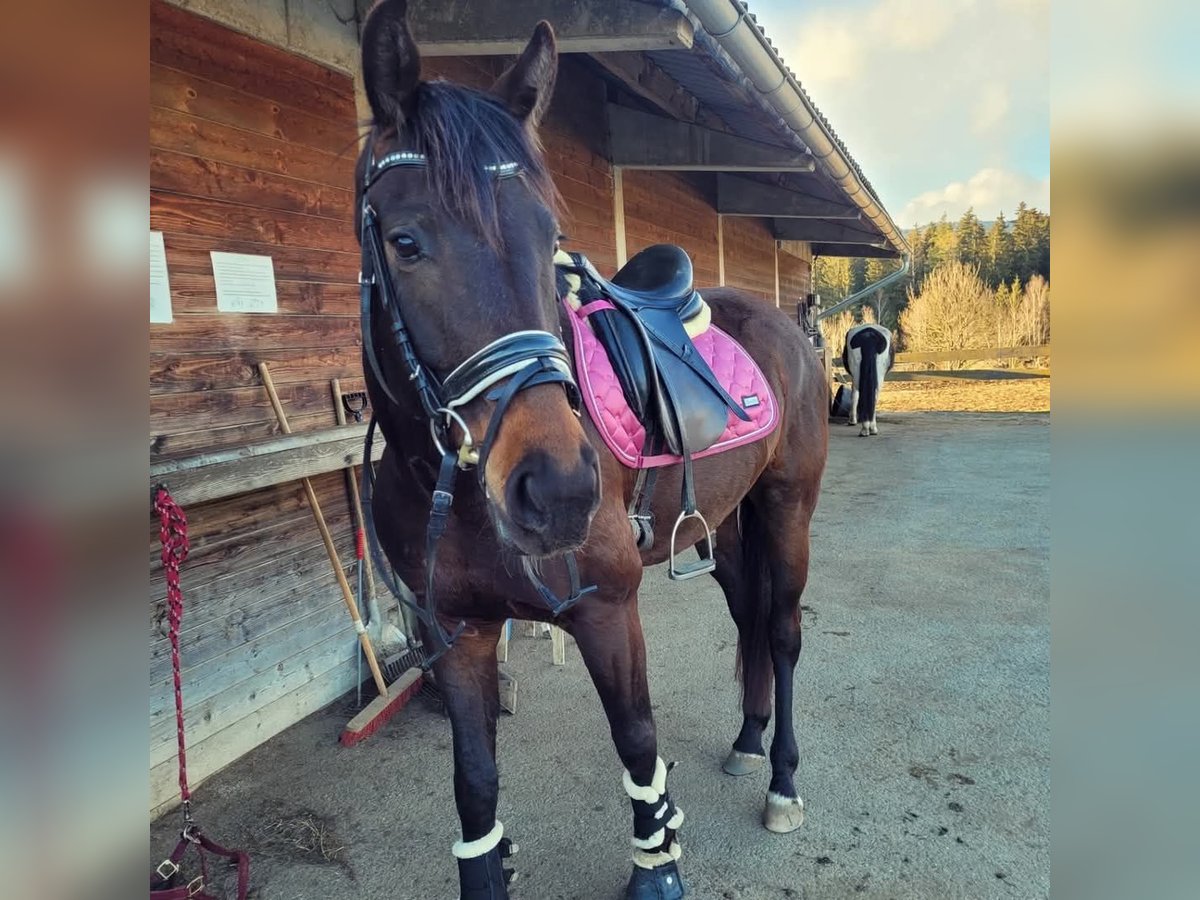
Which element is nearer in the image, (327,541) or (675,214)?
(327,541)

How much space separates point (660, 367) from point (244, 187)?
1.90 meters

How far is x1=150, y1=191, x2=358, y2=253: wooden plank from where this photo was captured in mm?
2297

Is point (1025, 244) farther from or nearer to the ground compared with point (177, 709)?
farther from the ground

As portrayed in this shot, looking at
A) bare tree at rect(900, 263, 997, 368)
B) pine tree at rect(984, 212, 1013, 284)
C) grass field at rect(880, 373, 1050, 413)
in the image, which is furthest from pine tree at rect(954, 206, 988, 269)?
grass field at rect(880, 373, 1050, 413)

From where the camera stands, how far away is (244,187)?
256cm

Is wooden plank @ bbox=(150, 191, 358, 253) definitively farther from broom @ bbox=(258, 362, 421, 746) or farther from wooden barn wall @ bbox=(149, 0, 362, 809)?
broom @ bbox=(258, 362, 421, 746)

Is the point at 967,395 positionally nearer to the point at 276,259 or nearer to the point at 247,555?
the point at 276,259

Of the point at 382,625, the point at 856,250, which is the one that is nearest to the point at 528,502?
the point at 382,625

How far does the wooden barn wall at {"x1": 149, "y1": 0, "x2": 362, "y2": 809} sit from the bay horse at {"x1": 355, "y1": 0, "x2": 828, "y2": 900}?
1167mm
